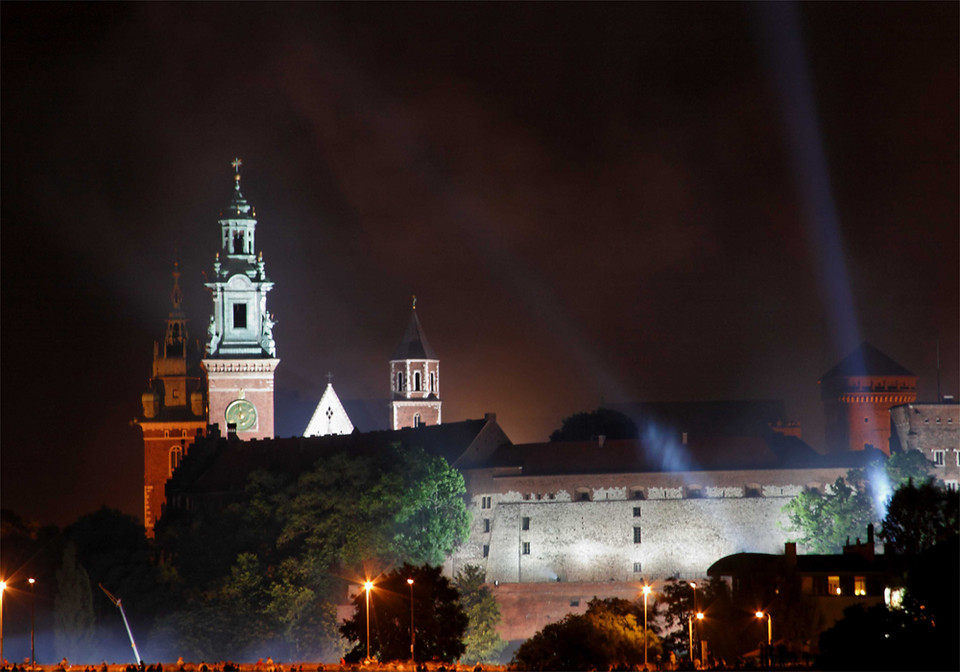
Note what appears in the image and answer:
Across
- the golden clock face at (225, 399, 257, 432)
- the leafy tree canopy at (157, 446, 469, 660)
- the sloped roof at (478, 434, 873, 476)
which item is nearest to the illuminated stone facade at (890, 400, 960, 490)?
the sloped roof at (478, 434, 873, 476)

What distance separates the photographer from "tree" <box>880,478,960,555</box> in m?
85.3

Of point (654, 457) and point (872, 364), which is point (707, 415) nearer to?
point (872, 364)

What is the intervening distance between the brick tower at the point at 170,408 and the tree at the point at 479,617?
37.9 metres

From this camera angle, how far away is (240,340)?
13638 centimetres

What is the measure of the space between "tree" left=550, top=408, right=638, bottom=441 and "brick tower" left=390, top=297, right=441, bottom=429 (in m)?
8.32

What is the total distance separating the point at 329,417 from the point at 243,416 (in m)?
11.9

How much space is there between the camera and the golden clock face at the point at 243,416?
443 feet

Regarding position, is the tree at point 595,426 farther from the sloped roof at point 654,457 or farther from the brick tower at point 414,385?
the sloped roof at point 654,457

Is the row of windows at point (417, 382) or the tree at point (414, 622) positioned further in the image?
the row of windows at point (417, 382)

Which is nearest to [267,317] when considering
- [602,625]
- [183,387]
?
[183,387]

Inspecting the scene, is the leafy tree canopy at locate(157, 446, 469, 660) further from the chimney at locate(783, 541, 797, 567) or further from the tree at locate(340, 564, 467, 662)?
the chimney at locate(783, 541, 797, 567)

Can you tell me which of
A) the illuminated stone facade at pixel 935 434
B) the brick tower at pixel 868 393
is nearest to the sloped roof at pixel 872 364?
the brick tower at pixel 868 393

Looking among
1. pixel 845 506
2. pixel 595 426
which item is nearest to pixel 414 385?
pixel 595 426

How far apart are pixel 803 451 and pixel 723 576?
853 inches
